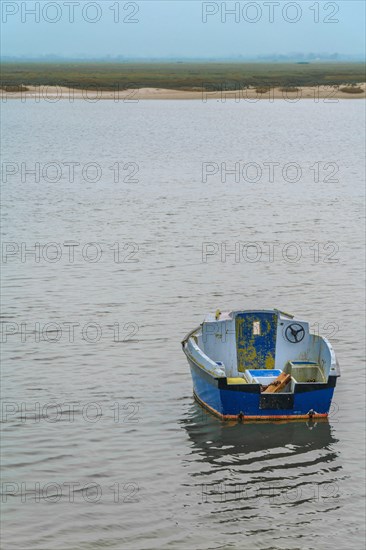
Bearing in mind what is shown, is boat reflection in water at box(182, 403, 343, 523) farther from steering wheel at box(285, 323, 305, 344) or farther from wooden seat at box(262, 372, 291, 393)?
steering wheel at box(285, 323, 305, 344)

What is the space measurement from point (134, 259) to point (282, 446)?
17.9 metres

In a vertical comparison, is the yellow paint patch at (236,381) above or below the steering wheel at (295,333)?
below

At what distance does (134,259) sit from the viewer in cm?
3666

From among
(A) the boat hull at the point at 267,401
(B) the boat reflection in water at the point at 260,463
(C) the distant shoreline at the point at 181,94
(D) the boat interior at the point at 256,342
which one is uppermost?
(C) the distant shoreline at the point at 181,94

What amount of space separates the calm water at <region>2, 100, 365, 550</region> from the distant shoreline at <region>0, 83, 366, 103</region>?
86.8 metres

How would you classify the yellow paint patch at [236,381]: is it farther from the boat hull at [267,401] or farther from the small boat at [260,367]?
the boat hull at [267,401]

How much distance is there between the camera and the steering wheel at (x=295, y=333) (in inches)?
899

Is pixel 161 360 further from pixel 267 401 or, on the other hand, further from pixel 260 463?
pixel 260 463

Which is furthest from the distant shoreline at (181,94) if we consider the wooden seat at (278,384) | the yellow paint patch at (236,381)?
the wooden seat at (278,384)

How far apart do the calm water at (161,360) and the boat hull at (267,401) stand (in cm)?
29

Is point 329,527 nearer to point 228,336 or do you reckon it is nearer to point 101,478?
point 101,478

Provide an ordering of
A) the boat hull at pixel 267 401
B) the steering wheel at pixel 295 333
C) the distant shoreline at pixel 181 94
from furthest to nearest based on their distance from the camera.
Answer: the distant shoreline at pixel 181 94 → the steering wheel at pixel 295 333 → the boat hull at pixel 267 401

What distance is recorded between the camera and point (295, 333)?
900 inches

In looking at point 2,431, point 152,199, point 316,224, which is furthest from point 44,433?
point 152,199
